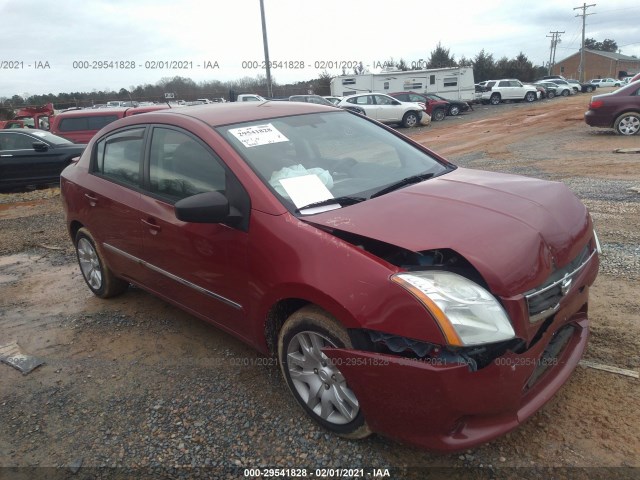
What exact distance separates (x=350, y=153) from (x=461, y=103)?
26.7 meters

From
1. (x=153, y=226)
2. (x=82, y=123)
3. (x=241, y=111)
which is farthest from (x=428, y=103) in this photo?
(x=153, y=226)

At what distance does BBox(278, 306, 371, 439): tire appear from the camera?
2406 millimetres

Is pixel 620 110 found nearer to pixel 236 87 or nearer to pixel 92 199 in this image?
pixel 92 199

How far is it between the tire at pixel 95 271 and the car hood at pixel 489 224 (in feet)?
8.62

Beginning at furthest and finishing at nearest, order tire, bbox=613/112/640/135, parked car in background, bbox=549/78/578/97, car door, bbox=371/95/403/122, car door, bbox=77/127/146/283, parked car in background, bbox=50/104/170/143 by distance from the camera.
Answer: parked car in background, bbox=549/78/578/97 < car door, bbox=371/95/403/122 < parked car in background, bbox=50/104/170/143 < tire, bbox=613/112/640/135 < car door, bbox=77/127/146/283

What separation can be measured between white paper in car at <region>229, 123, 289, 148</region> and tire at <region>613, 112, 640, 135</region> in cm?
1316

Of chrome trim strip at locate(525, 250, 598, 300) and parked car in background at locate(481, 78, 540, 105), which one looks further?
parked car in background at locate(481, 78, 540, 105)

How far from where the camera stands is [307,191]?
281 cm

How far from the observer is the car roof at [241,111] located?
10.7 feet

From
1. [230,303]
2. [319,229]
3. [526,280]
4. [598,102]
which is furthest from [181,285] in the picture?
[598,102]

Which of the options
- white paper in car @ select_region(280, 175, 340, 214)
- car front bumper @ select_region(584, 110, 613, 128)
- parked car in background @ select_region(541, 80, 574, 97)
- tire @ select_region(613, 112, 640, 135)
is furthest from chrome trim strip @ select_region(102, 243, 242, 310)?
parked car in background @ select_region(541, 80, 574, 97)

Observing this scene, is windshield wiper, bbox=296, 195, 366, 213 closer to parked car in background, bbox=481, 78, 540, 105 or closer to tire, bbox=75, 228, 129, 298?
tire, bbox=75, 228, 129, 298

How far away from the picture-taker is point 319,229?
8.10 ft

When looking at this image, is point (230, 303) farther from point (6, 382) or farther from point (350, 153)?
point (6, 382)
